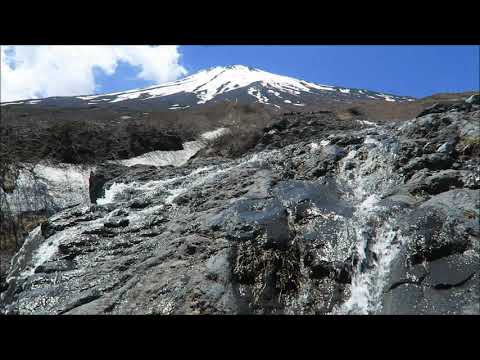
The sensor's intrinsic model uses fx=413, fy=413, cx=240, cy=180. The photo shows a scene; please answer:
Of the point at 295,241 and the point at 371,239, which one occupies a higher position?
the point at 371,239

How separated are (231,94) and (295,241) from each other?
122 meters

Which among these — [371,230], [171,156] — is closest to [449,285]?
[371,230]

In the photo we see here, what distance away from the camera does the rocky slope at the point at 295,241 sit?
9.46m

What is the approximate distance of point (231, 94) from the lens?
426ft

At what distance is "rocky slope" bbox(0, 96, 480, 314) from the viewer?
31.0 ft

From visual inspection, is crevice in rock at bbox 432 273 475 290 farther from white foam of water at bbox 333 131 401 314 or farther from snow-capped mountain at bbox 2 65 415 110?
snow-capped mountain at bbox 2 65 415 110

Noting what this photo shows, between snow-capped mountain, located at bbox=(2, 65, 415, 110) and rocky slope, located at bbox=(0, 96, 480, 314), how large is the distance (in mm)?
84785

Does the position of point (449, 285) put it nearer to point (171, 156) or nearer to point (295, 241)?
point (295, 241)

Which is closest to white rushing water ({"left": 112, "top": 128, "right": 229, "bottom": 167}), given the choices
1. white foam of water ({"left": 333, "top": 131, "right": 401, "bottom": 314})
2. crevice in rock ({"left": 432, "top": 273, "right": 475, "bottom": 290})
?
white foam of water ({"left": 333, "top": 131, "right": 401, "bottom": 314})

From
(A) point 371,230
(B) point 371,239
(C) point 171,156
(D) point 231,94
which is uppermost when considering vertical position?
(A) point 371,230
